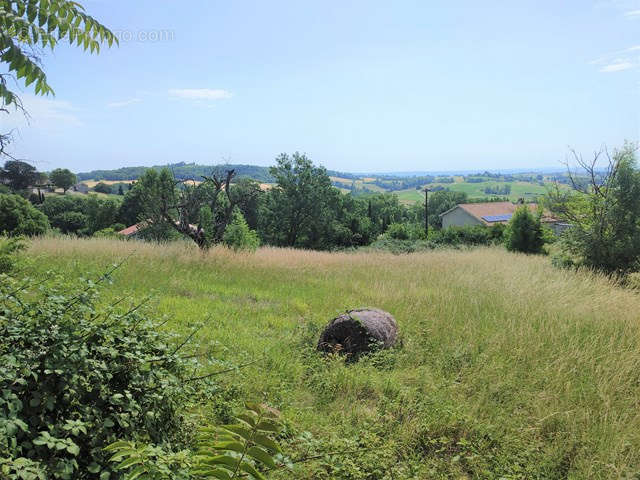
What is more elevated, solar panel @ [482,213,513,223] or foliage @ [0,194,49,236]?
foliage @ [0,194,49,236]

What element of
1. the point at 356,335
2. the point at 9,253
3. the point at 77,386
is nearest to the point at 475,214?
the point at 356,335

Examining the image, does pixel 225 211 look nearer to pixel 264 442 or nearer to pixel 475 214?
pixel 264 442

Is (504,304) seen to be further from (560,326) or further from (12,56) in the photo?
(12,56)

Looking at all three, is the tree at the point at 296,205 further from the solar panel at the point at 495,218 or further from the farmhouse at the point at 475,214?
the solar panel at the point at 495,218

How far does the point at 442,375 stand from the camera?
5.22 m

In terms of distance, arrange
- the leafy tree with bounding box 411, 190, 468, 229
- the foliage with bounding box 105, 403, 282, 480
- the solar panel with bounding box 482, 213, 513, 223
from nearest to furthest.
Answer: the foliage with bounding box 105, 403, 282, 480, the solar panel with bounding box 482, 213, 513, 223, the leafy tree with bounding box 411, 190, 468, 229

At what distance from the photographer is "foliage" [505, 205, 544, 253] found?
85.6 ft

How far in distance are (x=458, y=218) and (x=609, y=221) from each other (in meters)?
65.0

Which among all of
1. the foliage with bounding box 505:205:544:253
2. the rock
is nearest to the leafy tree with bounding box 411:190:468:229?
the foliage with bounding box 505:205:544:253

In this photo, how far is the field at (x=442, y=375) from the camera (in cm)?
359

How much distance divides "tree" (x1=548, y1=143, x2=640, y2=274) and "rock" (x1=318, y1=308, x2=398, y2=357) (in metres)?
10.9

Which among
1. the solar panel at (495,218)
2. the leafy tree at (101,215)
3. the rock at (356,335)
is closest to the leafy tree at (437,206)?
the solar panel at (495,218)

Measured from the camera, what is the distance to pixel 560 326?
20.8 ft

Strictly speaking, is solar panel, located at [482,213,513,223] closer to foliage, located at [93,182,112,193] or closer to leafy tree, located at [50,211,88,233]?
leafy tree, located at [50,211,88,233]
